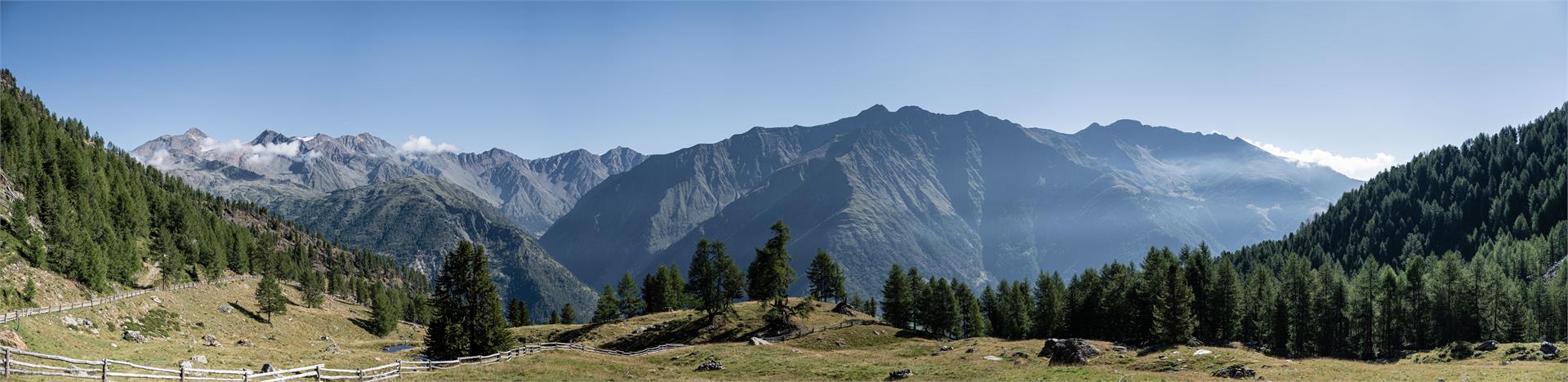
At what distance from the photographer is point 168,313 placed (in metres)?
96.9

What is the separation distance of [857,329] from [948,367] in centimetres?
3493

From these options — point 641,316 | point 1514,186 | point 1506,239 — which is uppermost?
point 1514,186

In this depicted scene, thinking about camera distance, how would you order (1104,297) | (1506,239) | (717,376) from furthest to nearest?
(1506,239), (1104,297), (717,376)

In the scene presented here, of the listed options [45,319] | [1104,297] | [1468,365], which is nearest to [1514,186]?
[1104,297]

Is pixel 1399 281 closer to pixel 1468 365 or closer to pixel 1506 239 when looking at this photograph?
pixel 1468 365

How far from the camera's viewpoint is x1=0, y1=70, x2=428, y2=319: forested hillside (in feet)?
327

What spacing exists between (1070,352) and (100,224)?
506ft

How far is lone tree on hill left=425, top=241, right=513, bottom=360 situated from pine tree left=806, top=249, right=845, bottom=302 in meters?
79.7

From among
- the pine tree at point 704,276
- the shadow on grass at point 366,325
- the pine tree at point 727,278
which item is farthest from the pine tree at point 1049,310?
the shadow on grass at point 366,325

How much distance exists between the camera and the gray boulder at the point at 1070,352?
203 ft

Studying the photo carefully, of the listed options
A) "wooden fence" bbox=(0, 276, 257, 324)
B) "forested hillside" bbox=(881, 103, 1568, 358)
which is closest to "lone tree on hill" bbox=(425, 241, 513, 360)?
"wooden fence" bbox=(0, 276, 257, 324)

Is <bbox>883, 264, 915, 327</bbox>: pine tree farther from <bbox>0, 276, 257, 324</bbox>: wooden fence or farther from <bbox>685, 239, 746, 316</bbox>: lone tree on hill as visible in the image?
<bbox>0, 276, 257, 324</bbox>: wooden fence

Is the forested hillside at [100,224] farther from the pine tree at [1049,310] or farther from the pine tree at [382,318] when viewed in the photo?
the pine tree at [1049,310]

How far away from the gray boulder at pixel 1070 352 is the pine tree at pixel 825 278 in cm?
7386
